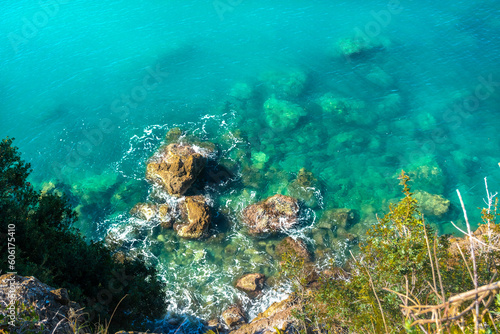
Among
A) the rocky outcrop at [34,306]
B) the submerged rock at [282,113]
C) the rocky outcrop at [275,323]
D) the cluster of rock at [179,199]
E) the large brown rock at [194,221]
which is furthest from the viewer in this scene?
the submerged rock at [282,113]

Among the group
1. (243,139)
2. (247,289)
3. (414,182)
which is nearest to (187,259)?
(247,289)

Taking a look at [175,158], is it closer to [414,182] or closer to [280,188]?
[280,188]

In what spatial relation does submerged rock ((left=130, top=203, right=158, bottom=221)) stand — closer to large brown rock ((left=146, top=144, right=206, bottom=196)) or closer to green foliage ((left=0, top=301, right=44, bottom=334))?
large brown rock ((left=146, top=144, right=206, bottom=196))

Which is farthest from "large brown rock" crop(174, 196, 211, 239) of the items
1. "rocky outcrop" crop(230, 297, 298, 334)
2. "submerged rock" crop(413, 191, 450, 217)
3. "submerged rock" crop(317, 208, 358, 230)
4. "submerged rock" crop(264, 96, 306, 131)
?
"submerged rock" crop(413, 191, 450, 217)

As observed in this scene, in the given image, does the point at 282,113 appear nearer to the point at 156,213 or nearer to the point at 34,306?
the point at 156,213

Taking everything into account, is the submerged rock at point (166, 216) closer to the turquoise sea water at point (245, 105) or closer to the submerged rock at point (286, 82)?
the turquoise sea water at point (245, 105)

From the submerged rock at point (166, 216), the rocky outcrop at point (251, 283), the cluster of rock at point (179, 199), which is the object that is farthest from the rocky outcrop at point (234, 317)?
the submerged rock at point (166, 216)
